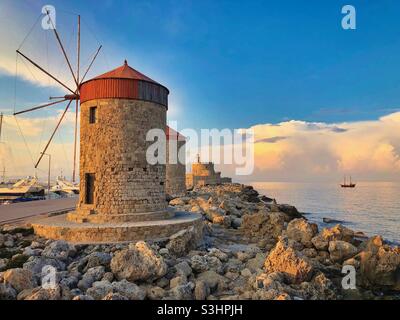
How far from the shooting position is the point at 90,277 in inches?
331

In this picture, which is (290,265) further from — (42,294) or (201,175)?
(201,175)

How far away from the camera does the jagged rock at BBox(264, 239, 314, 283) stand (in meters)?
8.80

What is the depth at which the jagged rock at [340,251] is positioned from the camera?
11.9 metres

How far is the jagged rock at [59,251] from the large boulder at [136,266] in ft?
7.23

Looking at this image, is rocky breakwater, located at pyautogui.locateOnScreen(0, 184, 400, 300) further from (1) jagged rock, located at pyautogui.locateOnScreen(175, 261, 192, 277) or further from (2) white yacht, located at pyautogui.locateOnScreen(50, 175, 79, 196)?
(2) white yacht, located at pyautogui.locateOnScreen(50, 175, 79, 196)

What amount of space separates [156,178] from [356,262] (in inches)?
353

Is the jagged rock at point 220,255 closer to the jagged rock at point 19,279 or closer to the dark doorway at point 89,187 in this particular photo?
the jagged rock at point 19,279

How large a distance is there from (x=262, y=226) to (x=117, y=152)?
27.7 ft

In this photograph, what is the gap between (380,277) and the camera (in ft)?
31.3

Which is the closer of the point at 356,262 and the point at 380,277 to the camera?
the point at 380,277

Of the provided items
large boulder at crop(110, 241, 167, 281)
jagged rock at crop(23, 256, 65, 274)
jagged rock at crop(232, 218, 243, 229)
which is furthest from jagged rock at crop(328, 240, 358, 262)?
jagged rock at crop(23, 256, 65, 274)

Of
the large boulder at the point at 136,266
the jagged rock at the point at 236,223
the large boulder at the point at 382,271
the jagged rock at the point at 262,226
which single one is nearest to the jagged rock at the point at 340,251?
the large boulder at the point at 382,271
